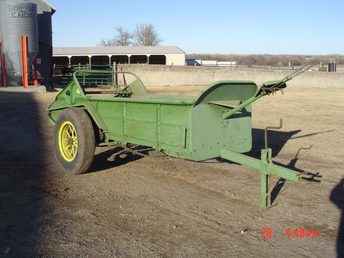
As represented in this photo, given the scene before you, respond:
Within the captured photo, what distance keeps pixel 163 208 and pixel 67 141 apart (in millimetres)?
2556

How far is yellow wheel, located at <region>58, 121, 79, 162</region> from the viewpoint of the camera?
748cm

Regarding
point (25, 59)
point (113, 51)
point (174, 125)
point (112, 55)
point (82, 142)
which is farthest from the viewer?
point (113, 51)

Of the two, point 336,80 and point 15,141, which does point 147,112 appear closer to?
point 15,141

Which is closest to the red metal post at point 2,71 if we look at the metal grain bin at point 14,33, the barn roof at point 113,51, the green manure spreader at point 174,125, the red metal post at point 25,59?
the metal grain bin at point 14,33

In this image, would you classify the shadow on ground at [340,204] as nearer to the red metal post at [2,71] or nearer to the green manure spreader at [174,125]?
the green manure spreader at [174,125]

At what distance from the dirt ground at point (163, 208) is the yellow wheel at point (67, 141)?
0.30 metres

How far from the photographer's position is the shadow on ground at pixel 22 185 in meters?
4.71

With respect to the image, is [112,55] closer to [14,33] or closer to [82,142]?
[14,33]

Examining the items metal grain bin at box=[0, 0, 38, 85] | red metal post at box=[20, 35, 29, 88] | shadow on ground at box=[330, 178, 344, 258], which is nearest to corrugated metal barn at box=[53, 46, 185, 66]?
metal grain bin at box=[0, 0, 38, 85]

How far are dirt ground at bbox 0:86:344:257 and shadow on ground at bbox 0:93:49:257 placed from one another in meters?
0.01

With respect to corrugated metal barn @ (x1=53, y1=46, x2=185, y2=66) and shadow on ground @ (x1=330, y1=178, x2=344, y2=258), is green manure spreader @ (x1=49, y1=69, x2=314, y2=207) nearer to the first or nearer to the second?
shadow on ground @ (x1=330, y1=178, x2=344, y2=258)

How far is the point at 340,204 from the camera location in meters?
5.82

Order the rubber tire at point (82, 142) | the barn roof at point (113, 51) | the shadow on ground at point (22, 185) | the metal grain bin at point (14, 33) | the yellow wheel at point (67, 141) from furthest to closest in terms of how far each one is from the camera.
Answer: the barn roof at point (113, 51) → the metal grain bin at point (14, 33) → the yellow wheel at point (67, 141) → the rubber tire at point (82, 142) → the shadow on ground at point (22, 185)

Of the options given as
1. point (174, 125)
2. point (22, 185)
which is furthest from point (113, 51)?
point (174, 125)
